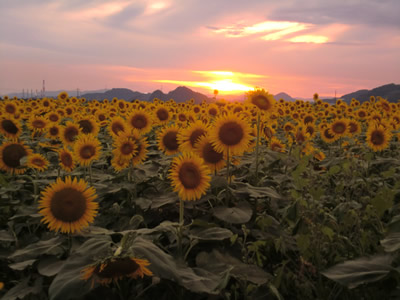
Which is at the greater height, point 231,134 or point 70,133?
point 231,134

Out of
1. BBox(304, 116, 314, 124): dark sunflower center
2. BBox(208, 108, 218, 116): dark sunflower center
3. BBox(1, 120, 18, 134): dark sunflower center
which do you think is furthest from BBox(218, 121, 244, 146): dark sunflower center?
BBox(304, 116, 314, 124): dark sunflower center

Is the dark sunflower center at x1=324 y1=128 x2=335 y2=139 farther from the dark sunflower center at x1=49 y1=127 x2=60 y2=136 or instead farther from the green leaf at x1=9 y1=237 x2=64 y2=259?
the green leaf at x1=9 y1=237 x2=64 y2=259

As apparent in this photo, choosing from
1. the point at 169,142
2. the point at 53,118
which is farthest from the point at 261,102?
the point at 53,118

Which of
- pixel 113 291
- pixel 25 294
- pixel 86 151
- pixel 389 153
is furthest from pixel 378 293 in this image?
pixel 389 153

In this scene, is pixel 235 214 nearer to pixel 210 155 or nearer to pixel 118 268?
pixel 210 155

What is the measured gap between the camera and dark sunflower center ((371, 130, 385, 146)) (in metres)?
7.18

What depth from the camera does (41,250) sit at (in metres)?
2.86

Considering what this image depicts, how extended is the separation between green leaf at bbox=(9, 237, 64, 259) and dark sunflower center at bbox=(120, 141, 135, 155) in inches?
64.2

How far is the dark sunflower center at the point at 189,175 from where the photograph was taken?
10.6 ft

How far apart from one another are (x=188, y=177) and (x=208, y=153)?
0.70 metres

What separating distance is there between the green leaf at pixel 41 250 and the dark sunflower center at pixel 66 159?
219 centimetres

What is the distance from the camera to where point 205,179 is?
10.9ft

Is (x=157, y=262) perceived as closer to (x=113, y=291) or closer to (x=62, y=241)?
(x=113, y=291)

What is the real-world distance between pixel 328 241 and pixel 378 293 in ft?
2.48
